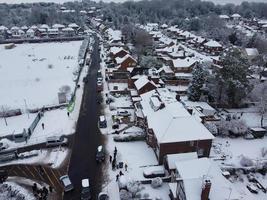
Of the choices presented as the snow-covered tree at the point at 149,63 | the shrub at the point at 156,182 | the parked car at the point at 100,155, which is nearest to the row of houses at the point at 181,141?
the shrub at the point at 156,182

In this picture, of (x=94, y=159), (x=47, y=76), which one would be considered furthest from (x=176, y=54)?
(x=94, y=159)

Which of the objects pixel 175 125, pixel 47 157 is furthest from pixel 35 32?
pixel 175 125

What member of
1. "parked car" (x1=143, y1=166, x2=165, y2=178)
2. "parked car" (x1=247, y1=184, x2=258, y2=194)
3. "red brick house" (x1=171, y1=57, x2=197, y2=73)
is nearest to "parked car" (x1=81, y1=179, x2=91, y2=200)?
"parked car" (x1=143, y1=166, x2=165, y2=178)

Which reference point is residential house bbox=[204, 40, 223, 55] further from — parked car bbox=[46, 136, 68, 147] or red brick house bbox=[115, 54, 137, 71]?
parked car bbox=[46, 136, 68, 147]

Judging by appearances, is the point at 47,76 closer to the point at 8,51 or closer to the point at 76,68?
the point at 76,68

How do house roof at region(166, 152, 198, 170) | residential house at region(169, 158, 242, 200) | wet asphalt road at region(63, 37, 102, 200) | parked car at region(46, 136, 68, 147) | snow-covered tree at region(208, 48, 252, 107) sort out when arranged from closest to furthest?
residential house at region(169, 158, 242, 200) < wet asphalt road at region(63, 37, 102, 200) < house roof at region(166, 152, 198, 170) < parked car at region(46, 136, 68, 147) < snow-covered tree at region(208, 48, 252, 107)

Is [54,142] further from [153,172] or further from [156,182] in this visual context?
[156,182]
